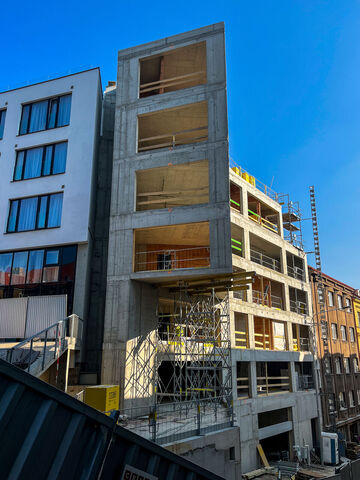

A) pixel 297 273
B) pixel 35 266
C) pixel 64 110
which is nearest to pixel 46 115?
pixel 64 110

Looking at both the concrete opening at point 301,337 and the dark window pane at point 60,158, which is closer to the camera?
the dark window pane at point 60,158

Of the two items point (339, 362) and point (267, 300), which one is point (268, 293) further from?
point (339, 362)

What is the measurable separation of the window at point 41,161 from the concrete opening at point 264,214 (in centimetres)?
1802

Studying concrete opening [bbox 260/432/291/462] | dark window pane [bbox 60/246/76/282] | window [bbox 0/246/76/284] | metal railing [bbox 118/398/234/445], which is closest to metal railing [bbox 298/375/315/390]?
concrete opening [bbox 260/432/291/462]

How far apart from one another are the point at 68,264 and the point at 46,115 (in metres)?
11.4

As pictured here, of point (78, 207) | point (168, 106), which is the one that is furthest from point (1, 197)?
point (168, 106)

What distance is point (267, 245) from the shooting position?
122ft

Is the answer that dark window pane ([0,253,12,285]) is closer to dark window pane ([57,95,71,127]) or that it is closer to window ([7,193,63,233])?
window ([7,193,63,233])

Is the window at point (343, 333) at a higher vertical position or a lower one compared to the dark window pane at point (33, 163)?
lower

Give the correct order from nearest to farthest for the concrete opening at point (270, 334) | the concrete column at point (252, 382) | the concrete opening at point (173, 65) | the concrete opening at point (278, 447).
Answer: the concrete opening at point (173, 65) → the concrete column at point (252, 382) → the concrete opening at point (278, 447) → the concrete opening at point (270, 334)

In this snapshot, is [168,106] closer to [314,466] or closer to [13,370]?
[13,370]

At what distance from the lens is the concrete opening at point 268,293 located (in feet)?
116

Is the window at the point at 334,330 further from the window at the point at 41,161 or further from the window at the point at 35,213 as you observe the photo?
the window at the point at 41,161

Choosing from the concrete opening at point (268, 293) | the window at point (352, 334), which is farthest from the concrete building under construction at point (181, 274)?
the window at point (352, 334)
